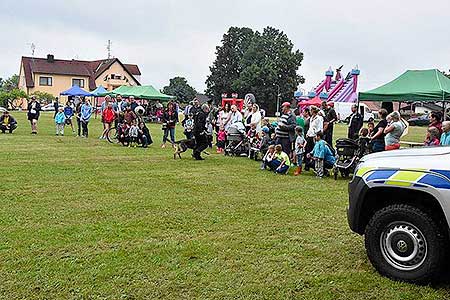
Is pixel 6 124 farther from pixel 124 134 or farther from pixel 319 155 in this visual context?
pixel 319 155

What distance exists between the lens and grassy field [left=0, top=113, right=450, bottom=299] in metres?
4.43

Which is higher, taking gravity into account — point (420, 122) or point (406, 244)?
point (420, 122)

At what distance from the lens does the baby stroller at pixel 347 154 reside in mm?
11133

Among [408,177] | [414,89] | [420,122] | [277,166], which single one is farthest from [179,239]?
[420,122]

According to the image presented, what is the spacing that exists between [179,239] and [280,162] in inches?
245

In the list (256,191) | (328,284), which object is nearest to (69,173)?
(256,191)

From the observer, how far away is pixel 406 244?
181 inches

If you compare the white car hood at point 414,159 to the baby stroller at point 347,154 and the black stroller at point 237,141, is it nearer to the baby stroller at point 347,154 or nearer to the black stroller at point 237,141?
the baby stroller at point 347,154

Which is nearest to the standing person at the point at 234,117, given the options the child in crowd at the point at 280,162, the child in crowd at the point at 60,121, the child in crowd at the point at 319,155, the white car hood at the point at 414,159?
the child in crowd at the point at 280,162

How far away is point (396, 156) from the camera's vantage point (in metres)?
4.79

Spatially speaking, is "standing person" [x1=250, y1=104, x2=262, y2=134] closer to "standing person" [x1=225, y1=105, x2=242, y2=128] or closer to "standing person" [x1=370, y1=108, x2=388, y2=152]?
"standing person" [x1=225, y1=105, x2=242, y2=128]

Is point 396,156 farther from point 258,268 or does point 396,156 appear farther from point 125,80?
point 125,80

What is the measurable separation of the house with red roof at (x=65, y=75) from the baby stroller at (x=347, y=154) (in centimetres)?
6205

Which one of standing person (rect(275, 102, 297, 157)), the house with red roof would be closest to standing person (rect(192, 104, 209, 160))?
standing person (rect(275, 102, 297, 157))
